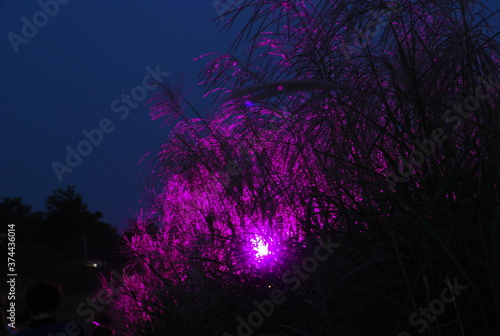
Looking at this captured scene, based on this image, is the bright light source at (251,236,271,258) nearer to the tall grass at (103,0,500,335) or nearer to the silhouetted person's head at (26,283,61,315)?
the tall grass at (103,0,500,335)

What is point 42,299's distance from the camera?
10.9ft

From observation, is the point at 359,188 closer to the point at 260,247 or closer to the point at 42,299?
the point at 260,247

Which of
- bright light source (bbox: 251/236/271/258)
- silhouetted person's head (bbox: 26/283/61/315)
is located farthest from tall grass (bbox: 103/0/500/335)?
silhouetted person's head (bbox: 26/283/61/315)

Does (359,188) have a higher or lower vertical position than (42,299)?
lower

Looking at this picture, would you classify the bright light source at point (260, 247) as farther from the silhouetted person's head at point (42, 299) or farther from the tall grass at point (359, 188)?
the silhouetted person's head at point (42, 299)

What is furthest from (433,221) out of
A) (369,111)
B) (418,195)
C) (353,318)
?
(369,111)

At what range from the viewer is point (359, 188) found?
3143 millimetres

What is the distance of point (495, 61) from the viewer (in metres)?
3.09

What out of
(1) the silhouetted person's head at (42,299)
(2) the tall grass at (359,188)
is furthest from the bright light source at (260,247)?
(1) the silhouetted person's head at (42,299)

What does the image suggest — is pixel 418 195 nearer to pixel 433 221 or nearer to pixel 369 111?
pixel 433 221

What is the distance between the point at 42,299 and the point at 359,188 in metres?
1.99

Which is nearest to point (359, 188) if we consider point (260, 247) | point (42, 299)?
point (260, 247)

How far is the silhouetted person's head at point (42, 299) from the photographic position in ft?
10.8

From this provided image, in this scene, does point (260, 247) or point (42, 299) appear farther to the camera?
point (260, 247)
